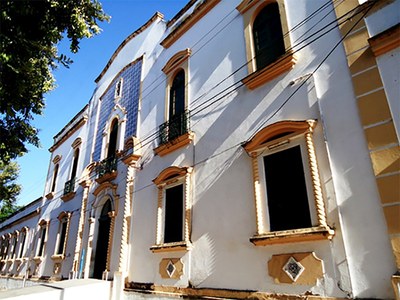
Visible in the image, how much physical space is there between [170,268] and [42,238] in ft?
40.2

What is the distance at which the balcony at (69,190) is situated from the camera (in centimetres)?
1379

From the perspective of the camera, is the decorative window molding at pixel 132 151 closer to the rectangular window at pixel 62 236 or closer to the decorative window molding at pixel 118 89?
the decorative window molding at pixel 118 89

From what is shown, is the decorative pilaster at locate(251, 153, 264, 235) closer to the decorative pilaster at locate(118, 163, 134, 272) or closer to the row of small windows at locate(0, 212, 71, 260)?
the decorative pilaster at locate(118, 163, 134, 272)

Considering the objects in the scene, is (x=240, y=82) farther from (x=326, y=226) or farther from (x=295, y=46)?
(x=326, y=226)

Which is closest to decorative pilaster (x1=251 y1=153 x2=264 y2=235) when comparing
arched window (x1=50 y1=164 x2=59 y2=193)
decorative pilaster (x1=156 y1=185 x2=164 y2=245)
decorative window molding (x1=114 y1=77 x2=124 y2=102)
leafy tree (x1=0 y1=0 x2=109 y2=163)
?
decorative pilaster (x1=156 y1=185 x2=164 y2=245)

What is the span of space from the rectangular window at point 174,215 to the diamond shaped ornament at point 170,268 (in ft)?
1.75

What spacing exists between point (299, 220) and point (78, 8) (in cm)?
604

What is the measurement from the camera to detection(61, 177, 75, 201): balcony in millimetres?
13794

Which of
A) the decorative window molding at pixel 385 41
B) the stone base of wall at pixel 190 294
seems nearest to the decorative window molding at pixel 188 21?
the decorative window molding at pixel 385 41

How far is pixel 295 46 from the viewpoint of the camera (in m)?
5.63

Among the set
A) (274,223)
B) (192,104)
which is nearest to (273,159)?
(274,223)

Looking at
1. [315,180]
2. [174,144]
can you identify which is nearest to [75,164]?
[174,144]

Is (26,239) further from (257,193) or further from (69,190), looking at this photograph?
(257,193)

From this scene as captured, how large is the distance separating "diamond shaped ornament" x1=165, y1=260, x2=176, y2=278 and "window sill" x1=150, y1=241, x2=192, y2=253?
310mm
